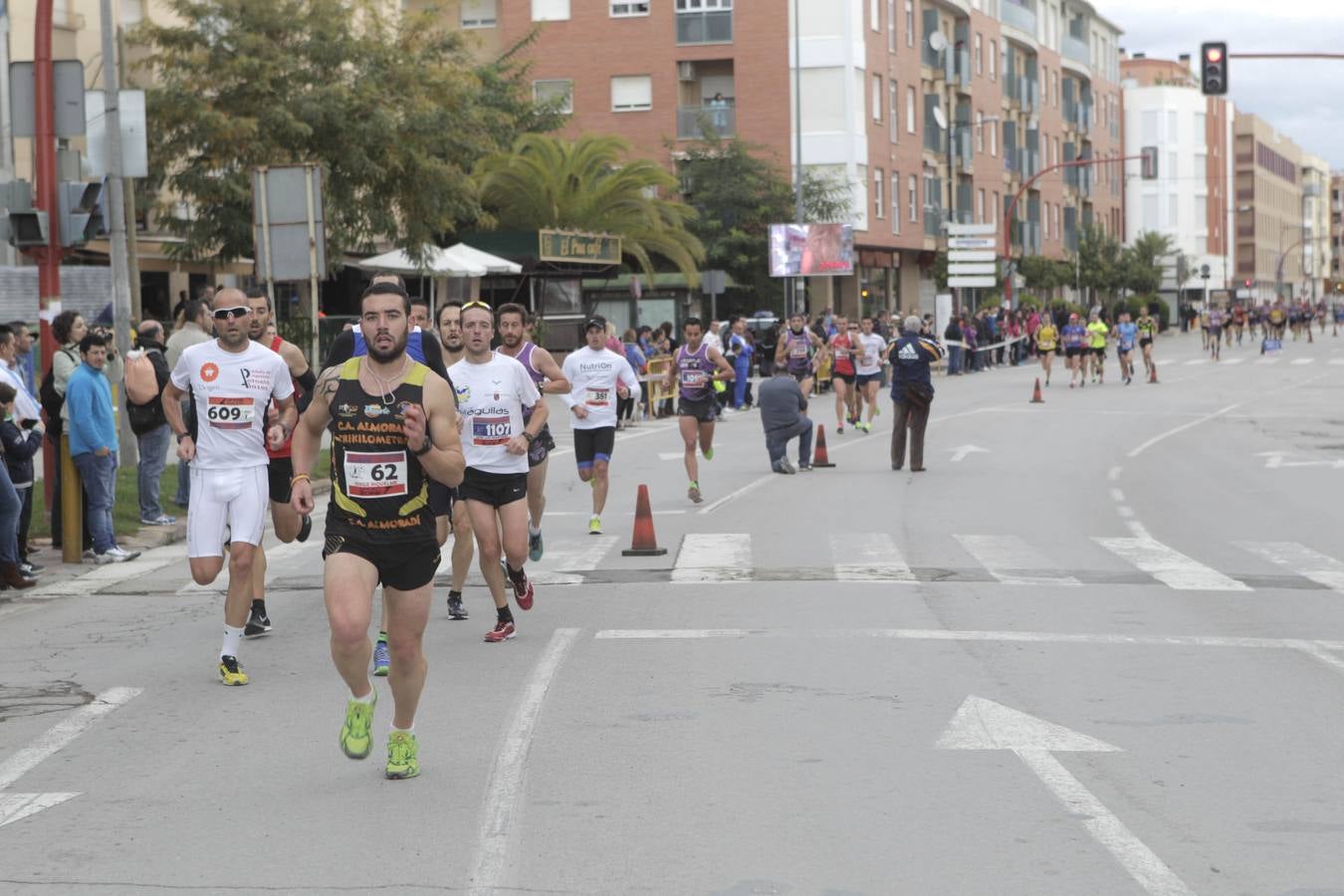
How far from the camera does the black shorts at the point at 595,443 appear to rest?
49.8 feet

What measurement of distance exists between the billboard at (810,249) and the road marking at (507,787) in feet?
148

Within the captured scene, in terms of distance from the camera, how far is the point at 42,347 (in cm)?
1666

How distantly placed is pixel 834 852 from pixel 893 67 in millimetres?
61952

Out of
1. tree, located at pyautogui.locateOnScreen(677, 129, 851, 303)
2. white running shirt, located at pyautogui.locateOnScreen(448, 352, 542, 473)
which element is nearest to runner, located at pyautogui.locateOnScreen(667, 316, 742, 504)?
white running shirt, located at pyautogui.locateOnScreen(448, 352, 542, 473)

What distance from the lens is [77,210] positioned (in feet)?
54.4

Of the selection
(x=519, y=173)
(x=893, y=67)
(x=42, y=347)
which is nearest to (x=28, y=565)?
(x=42, y=347)

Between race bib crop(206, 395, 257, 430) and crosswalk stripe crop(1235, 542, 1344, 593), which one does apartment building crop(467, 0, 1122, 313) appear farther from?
race bib crop(206, 395, 257, 430)

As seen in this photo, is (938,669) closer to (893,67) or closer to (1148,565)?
(1148,565)

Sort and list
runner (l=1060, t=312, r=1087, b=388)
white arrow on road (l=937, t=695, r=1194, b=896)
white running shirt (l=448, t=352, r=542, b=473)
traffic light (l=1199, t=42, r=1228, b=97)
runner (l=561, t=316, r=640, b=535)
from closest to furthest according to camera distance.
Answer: white arrow on road (l=937, t=695, r=1194, b=896) → white running shirt (l=448, t=352, r=542, b=473) → runner (l=561, t=316, r=640, b=535) → traffic light (l=1199, t=42, r=1228, b=97) → runner (l=1060, t=312, r=1087, b=388)

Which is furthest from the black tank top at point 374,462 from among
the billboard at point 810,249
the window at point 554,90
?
the window at point 554,90

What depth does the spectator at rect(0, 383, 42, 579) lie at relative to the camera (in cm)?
1321

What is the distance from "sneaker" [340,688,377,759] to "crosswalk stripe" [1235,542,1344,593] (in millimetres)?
8123

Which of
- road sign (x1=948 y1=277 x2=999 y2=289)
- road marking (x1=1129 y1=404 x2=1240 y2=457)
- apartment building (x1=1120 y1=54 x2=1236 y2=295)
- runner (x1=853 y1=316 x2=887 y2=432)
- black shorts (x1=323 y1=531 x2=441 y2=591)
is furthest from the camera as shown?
apartment building (x1=1120 y1=54 x2=1236 y2=295)

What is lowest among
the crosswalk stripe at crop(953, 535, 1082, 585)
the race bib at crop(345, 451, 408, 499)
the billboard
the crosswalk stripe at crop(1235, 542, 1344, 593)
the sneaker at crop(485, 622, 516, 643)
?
the crosswalk stripe at crop(1235, 542, 1344, 593)
